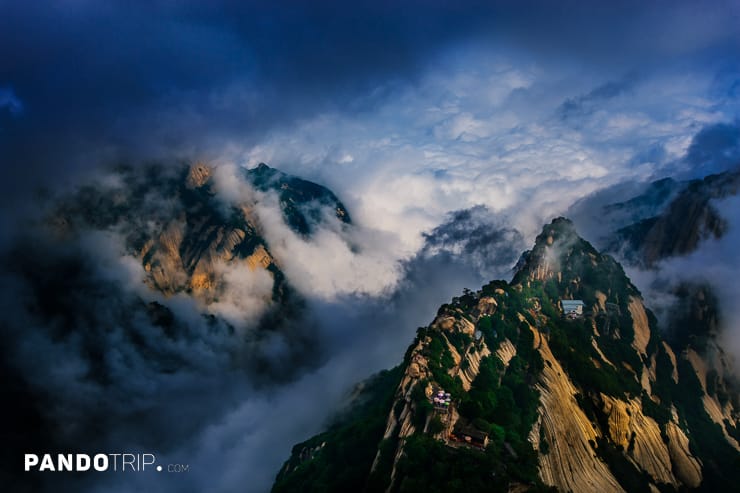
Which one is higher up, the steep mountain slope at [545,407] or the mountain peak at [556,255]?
the mountain peak at [556,255]

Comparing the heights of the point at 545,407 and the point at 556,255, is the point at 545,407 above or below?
below

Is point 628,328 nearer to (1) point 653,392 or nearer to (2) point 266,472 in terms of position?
(1) point 653,392

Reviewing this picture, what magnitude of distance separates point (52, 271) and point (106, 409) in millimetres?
54023

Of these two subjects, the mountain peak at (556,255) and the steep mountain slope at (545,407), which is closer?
the steep mountain slope at (545,407)

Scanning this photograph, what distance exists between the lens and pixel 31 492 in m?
137

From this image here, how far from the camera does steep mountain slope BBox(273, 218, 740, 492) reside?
68188 millimetres

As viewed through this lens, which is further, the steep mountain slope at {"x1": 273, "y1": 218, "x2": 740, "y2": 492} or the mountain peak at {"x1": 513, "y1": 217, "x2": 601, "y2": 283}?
the mountain peak at {"x1": 513, "y1": 217, "x2": 601, "y2": 283}

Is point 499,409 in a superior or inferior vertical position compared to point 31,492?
inferior

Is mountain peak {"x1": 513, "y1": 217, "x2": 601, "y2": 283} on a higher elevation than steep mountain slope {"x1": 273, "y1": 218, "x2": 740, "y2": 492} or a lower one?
higher

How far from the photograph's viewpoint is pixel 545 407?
86.9 meters

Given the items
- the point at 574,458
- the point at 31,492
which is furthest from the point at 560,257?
the point at 31,492

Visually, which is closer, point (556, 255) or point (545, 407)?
point (545, 407)

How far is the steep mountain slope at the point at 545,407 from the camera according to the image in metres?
68.2

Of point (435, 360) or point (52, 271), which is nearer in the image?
point (435, 360)
